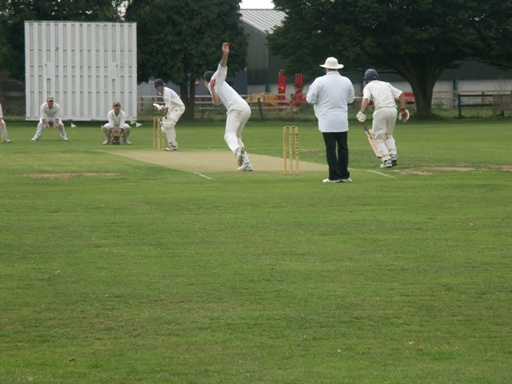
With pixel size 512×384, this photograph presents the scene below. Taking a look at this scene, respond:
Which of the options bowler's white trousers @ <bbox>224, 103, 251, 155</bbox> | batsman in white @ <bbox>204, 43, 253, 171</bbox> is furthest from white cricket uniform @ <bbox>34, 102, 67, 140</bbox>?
bowler's white trousers @ <bbox>224, 103, 251, 155</bbox>

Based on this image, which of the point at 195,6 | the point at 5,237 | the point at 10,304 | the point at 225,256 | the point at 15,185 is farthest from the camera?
the point at 195,6

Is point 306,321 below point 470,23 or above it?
below

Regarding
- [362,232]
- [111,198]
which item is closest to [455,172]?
[111,198]

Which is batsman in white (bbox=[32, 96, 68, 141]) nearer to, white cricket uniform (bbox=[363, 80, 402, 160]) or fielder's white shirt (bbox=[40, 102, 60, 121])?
fielder's white shirt (bbox=[40, 102, 60, 121])

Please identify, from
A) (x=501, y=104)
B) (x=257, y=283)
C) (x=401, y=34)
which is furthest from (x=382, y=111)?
(x=501, y=104)

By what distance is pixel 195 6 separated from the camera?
5525 centimetres

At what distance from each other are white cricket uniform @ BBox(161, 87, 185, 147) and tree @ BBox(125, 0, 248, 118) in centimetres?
2709

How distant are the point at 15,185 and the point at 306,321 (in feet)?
36.1

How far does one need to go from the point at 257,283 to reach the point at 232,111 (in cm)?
1169

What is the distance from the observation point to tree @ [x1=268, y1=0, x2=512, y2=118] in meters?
50.5

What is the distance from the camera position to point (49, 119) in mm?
34344

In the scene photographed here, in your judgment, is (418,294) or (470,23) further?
(470,23)

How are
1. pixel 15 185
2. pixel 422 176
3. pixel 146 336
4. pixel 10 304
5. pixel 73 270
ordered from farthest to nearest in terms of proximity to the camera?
pixel 422 176 < pixel 15 185 < pixel 73 270 < pixel 10 304 < pixel 146 336

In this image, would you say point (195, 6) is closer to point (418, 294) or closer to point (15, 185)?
point (15, 185)
